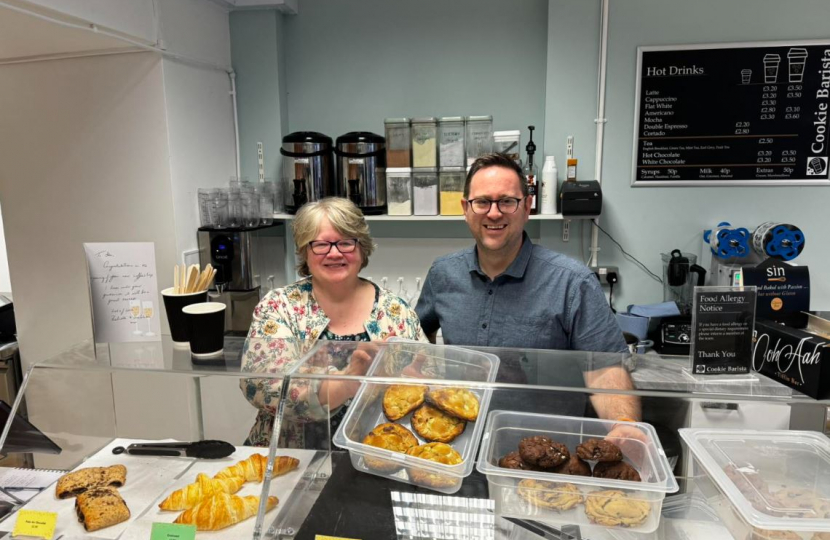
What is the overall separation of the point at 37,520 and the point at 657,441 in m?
1.27

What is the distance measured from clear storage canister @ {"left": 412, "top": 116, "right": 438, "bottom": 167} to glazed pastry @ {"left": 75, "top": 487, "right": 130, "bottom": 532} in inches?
89.2

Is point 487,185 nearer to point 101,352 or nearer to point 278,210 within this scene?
point 101,352

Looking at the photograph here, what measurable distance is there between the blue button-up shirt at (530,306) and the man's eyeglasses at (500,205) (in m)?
0.17

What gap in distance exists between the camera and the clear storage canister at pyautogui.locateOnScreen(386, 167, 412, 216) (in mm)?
3108

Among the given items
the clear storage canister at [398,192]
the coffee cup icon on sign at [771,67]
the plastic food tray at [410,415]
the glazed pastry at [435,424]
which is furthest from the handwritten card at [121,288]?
the coffee cup icon on sign at [771,67]

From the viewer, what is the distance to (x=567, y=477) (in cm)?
98

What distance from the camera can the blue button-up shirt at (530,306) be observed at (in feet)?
5.66

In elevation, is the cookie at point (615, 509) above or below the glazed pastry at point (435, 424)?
below

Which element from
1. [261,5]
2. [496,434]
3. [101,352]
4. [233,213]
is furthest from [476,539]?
[261,5]

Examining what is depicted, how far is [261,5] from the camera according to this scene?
126 inches

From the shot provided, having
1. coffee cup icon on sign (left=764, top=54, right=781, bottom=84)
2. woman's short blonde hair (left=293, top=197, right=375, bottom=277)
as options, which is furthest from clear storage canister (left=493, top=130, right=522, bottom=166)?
woman's short blonde hair (left=293, top=197, right=375, bottom=277)

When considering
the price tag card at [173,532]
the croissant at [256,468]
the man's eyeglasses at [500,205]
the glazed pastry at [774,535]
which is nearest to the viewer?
the glazed pastry at [774,535]

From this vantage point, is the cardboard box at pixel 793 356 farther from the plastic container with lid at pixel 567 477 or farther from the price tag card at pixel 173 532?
the price tag card at pixel 173 532

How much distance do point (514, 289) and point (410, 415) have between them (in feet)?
2.34
